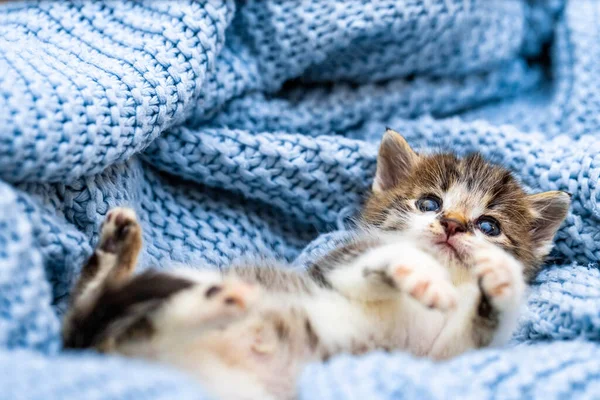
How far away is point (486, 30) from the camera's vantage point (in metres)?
1.68

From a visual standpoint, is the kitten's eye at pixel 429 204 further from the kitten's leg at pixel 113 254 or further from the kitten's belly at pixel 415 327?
the kitten's leg at pixel 113 254

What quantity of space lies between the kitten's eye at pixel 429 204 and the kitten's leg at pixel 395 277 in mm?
239

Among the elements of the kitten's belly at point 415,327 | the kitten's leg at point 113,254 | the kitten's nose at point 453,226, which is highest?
the kitten's nose at point 453,226

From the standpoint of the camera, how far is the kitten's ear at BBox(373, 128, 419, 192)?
4.60 ft

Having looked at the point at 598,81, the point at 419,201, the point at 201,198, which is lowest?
the point at 201,198

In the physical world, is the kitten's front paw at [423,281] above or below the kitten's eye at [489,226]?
above

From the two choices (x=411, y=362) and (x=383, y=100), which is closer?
(x=411, y=362)

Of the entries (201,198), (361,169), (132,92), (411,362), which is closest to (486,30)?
(361,169)

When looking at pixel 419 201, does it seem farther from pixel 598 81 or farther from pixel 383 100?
pixel 598 81

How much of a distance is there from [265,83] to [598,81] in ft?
2.65

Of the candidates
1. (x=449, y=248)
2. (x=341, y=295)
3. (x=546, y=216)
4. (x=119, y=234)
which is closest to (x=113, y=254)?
(x=119, y=234)

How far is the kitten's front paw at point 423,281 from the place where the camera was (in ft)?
3.03

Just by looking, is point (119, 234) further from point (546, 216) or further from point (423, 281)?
point (546, 216)

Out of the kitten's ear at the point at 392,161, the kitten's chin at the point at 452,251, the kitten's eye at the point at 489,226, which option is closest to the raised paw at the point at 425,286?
the kitten's chin at the point at 452,251
